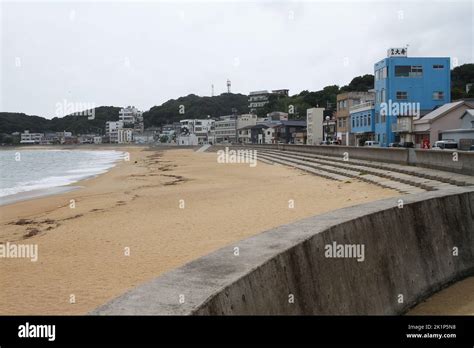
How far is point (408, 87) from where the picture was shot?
51.9m

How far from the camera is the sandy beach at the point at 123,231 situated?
291 inches

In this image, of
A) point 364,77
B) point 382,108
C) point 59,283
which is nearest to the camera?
point 59,283

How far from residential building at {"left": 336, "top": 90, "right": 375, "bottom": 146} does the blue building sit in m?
12.1

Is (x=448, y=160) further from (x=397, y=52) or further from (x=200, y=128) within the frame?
(x=200, y=128)

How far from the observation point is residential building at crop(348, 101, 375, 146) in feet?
186

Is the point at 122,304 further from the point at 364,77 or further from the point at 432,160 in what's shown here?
the point at 364,77

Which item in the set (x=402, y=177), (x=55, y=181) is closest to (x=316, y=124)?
(x=55, y=181)

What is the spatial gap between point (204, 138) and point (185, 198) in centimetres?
14628

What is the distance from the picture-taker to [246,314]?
11.2ft

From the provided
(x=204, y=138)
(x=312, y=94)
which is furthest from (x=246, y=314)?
(x=204, y=138)

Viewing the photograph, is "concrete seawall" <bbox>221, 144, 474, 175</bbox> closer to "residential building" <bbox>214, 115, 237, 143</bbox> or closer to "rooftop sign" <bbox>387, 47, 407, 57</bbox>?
"rooftop sign" <bbox>387, 47, 407, 57</bbox>

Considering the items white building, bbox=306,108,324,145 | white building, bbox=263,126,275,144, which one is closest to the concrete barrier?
white building, bbox=306,108,324,145

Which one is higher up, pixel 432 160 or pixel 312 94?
pixel 312 94

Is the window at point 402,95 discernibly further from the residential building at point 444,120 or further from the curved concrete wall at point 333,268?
the curved concrete wall at point 333,268
